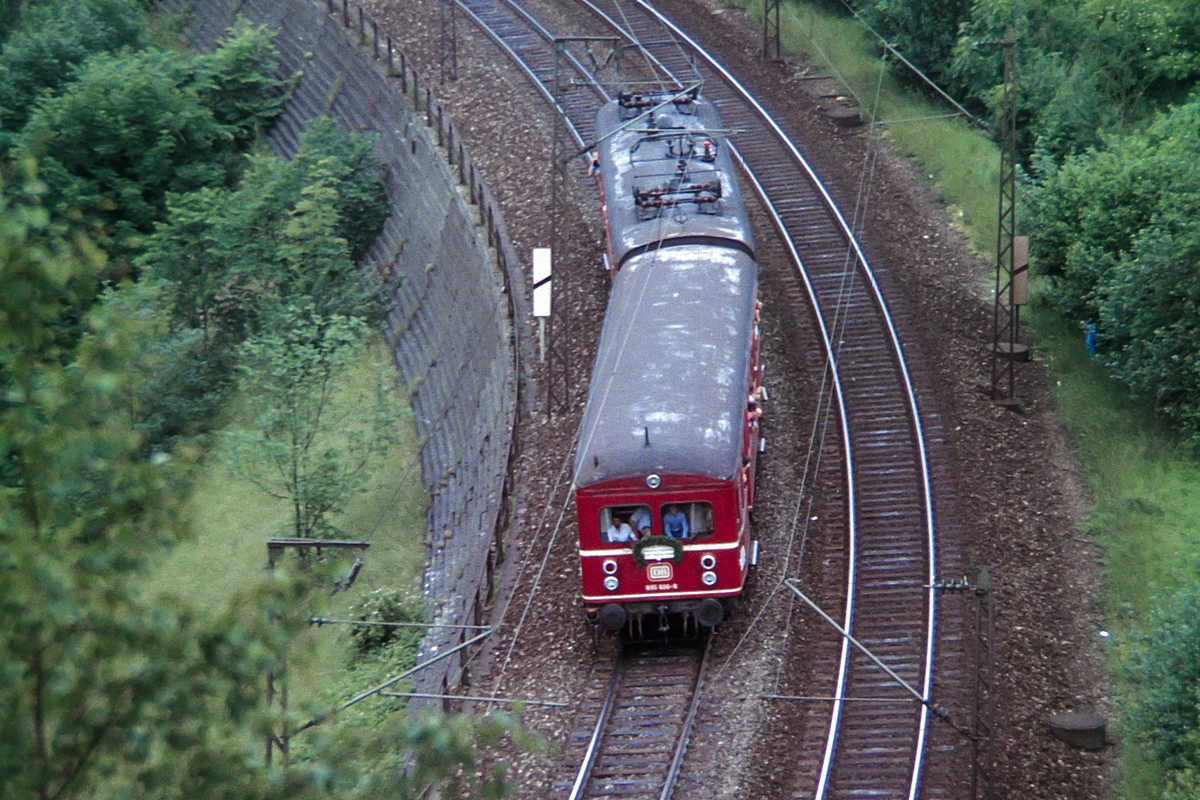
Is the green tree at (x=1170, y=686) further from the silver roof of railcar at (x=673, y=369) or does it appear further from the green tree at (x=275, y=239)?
the green tree at (x=275, y=239)

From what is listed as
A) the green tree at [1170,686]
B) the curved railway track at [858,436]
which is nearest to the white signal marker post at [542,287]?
the curved railway track at [858,436]

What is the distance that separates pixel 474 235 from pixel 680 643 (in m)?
13.6

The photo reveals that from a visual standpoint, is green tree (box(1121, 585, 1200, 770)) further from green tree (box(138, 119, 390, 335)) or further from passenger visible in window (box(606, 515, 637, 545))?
green tree (box(138, 119, 390, 335))

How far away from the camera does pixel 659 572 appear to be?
16.7 m

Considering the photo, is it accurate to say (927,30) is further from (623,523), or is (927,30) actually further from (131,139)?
(623,523)

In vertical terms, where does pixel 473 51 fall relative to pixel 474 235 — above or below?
above

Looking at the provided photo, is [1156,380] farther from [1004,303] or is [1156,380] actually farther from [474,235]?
[474,235]

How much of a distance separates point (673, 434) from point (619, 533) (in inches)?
52.0

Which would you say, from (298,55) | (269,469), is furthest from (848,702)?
(298,55)

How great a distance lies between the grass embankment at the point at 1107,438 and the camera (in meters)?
18.8

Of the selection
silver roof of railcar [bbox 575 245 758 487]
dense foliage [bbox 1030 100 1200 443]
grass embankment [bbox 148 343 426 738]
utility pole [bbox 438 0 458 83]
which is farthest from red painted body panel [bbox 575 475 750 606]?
utility pole [bbox 438 0 458 83]

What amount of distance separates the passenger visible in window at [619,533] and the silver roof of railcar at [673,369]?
25.9 inches

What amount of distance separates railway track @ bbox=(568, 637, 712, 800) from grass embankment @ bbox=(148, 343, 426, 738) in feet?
17.3

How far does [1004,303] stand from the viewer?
2559 cm
